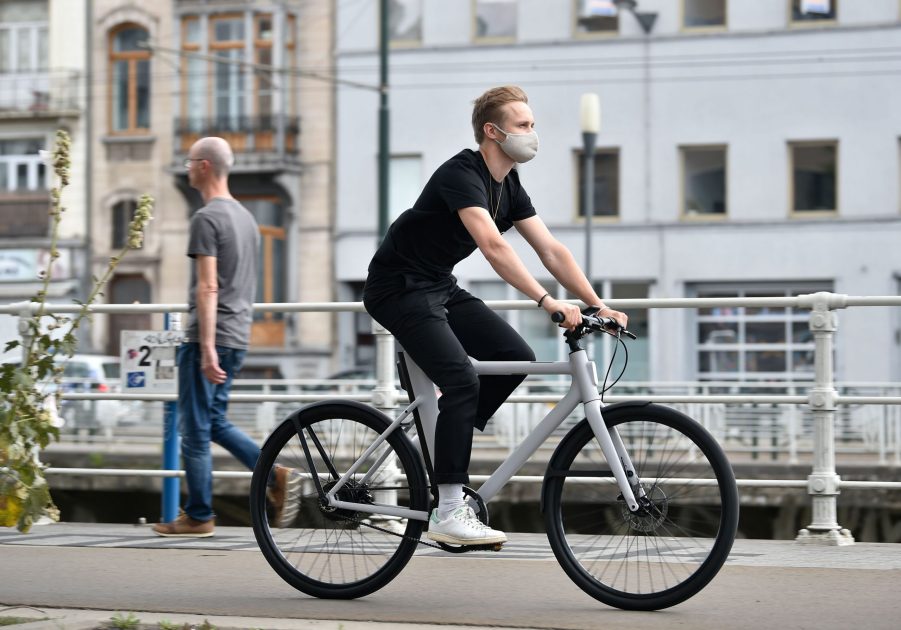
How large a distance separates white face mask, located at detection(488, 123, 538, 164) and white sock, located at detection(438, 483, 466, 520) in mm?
1136

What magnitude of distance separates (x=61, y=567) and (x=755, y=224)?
85.6ft

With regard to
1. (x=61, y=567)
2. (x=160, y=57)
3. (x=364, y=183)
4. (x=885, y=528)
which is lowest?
(x=885, y=528)

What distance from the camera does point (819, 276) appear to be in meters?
30.8

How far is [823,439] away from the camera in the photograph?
7531 millimetres

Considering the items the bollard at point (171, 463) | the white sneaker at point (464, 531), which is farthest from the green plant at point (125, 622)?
the bollard at point (171, 463)

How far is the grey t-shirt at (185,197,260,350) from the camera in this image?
717cm

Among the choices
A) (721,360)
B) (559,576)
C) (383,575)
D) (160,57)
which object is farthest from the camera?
(160,57)

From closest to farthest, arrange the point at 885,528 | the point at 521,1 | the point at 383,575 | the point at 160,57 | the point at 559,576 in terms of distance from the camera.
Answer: the point at 383,575 < the point at 559,576 < the point at 885,528 < the point at 521,1 < the point at 160,57

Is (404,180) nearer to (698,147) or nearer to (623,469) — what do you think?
(698,147)

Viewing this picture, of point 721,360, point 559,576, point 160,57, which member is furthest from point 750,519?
point 160,57

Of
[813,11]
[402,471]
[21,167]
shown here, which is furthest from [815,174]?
[402,471]

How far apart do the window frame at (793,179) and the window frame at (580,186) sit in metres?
3.35

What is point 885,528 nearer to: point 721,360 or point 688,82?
→ point 721,360

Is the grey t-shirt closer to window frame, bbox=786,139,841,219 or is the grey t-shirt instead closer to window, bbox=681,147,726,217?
window frame, bbox=786,139,841,219
